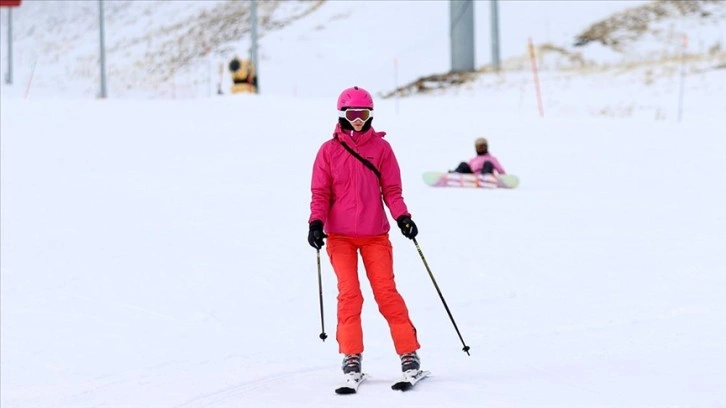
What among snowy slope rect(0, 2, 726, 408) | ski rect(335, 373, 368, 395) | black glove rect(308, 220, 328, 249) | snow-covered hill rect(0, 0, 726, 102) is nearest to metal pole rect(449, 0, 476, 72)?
snow-covered hill rect(0, 0, 726, 102)

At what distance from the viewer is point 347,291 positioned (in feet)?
21.8

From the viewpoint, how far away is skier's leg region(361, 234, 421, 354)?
664 centimetres

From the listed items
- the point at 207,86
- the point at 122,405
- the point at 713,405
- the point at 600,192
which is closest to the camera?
the point at 713,405

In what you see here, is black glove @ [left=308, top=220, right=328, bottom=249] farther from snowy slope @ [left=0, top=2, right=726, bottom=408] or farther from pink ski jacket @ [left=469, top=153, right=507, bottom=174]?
pink ski jacket @ [left=469, top=153, right=507, bottom=174]

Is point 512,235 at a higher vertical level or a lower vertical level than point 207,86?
lower

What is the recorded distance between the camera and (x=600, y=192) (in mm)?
16609

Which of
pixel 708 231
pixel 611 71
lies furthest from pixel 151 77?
pixel 708 231

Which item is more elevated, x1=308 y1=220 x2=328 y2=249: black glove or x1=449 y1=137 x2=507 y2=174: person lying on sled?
x1=449 y1=137 x2=507 y2=174: person lying on sled

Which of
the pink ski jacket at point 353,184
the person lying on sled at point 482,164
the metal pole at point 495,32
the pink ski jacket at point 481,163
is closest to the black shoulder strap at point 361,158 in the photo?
the pink ski jacket at point 353,184

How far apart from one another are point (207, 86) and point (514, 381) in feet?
153

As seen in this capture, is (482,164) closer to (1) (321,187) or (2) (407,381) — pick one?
(2) (407,381)

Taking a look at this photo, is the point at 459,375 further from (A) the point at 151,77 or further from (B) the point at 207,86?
(A) the point at 151,77

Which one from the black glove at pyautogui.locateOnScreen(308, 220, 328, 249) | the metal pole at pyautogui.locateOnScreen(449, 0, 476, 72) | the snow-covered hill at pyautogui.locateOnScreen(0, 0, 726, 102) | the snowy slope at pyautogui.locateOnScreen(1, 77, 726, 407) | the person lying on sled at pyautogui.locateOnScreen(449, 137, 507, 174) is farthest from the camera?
the snow-covered hill at pyautogui.locateOnScreen(0, 0, 726, 102)

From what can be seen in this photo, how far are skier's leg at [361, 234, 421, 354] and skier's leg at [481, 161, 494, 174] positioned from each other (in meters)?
10.6
